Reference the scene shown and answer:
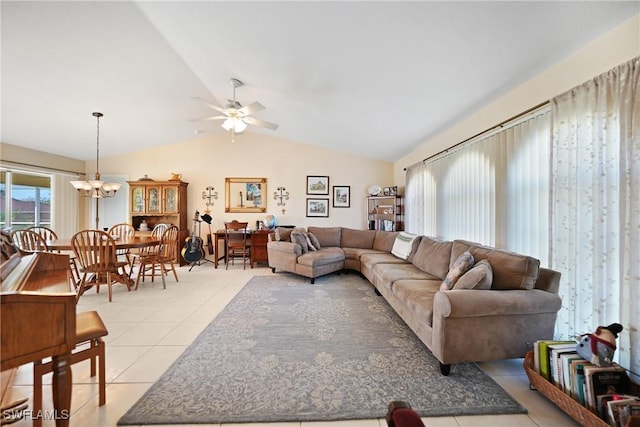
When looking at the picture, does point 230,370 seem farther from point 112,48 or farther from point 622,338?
point 112,48

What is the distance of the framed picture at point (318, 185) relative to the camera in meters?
6.18

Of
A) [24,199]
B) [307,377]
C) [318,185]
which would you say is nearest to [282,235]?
[318,185]

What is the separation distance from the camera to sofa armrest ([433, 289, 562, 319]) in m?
1.83

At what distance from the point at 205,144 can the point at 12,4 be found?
400cm

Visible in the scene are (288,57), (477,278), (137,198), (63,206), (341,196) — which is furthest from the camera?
(341,196)

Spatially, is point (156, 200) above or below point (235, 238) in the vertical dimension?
above

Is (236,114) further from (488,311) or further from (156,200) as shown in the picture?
(156,200)

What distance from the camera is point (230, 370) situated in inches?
76.5

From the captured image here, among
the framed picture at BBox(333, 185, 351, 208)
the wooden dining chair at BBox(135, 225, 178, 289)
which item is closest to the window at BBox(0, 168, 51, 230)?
the wooden dining chair at BBox(135, 225, 178, 289)

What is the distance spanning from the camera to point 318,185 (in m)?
6.19

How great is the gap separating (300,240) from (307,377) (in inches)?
117

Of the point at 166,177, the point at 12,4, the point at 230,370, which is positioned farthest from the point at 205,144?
the point at 230,370

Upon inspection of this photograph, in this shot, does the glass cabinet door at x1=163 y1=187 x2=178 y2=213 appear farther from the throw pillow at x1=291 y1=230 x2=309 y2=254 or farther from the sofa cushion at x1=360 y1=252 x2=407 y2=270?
the sofa cushion at x1=360 y1=252 x2=407 y2=270

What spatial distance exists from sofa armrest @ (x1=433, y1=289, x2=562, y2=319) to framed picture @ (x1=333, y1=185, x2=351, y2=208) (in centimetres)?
437
